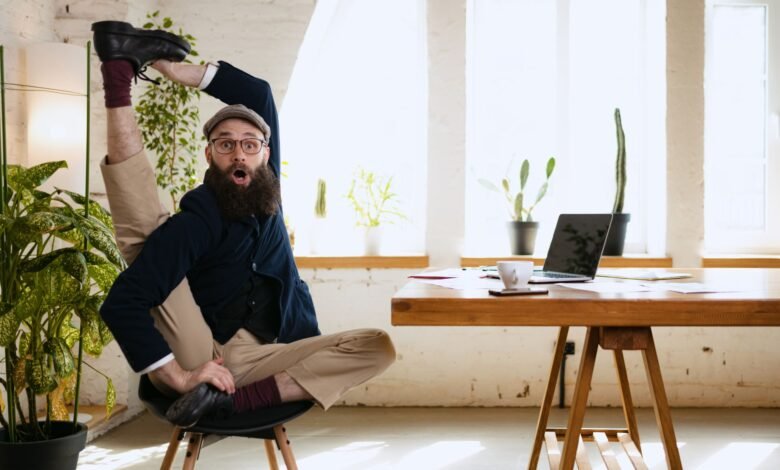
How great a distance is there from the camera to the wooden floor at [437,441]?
3211 mm

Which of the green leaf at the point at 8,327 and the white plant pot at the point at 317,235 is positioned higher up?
the white plant pot at the point at 317,235

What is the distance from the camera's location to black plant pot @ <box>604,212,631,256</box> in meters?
4.16

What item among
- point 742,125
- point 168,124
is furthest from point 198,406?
point 742,125

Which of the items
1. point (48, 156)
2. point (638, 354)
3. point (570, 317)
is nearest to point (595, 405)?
point (638, 354)

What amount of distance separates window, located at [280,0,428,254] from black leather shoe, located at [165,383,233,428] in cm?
250

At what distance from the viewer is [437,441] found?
356 centimetres

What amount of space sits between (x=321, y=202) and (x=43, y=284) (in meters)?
1.89

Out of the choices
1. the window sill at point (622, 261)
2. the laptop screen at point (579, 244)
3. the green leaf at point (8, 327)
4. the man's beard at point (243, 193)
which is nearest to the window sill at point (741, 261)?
the window sill at point (622, 261)

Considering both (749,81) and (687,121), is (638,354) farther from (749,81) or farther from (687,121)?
(749,81)

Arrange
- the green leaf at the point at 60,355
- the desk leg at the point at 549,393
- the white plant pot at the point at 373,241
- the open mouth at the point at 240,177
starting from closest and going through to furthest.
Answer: the open mouth at the point at 240,177 → the green leaf at the point at 60,355 → the desk leg at the point at 549,393 → the white plant pot at the point at 373,241

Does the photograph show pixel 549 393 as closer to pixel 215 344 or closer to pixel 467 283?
pixel 467 283

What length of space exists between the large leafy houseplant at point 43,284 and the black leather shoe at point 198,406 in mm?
744

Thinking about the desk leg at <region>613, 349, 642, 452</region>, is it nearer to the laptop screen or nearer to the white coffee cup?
the laptop screen

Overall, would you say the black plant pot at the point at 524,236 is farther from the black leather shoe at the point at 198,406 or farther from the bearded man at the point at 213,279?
the black leather shoe at the point at 198,406
